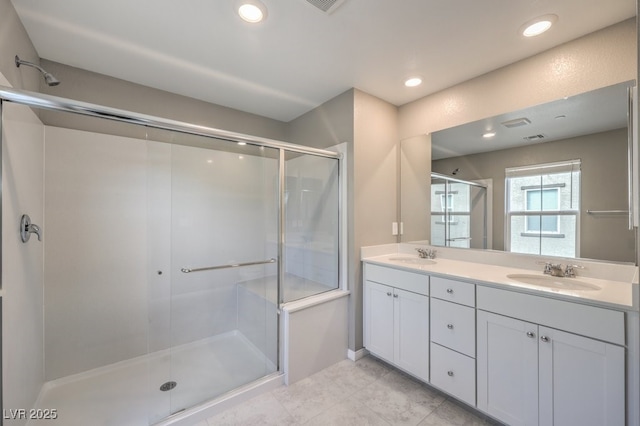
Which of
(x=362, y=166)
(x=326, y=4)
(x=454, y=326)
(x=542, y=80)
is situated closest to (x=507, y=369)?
(x=454, y=326)

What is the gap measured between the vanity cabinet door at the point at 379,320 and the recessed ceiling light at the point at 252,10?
2177mm

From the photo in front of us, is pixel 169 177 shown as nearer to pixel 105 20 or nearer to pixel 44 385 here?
pixel 105 20

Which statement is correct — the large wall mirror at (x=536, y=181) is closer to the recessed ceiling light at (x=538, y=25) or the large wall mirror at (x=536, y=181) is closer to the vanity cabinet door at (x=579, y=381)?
the recessed ceiling light at (x=538, y=25)

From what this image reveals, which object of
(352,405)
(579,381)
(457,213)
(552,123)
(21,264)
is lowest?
(352,405)

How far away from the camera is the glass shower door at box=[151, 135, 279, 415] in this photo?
7.09 feet

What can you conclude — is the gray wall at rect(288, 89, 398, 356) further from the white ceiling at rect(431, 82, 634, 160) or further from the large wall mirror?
the white ceiling at rect(431, 82, 634, 160)

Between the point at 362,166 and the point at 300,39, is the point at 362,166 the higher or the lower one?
the lower one

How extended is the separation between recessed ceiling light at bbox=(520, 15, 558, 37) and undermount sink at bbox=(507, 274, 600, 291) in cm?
161

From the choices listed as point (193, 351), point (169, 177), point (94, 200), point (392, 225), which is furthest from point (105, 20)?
point (392, 225)

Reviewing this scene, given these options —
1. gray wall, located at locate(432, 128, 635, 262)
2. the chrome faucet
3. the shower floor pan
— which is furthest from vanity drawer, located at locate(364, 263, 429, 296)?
the shower floor pan

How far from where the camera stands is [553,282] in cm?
170

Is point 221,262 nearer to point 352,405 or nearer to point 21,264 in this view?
point 21,264

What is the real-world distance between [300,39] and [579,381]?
254cm

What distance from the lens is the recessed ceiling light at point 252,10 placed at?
1.42 metres
